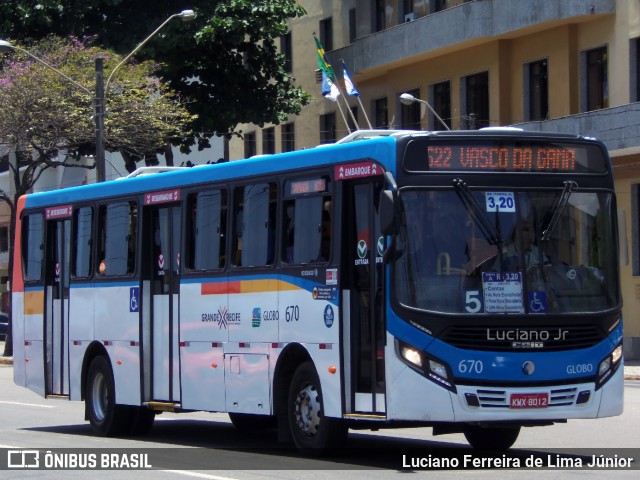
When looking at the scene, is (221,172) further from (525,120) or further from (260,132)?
(260,132)

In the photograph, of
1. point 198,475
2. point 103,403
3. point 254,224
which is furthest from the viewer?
point 103,403

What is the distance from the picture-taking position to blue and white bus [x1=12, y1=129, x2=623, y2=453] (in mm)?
12602

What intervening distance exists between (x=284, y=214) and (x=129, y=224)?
3718mm

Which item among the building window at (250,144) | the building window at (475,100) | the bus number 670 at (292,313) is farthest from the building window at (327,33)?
the bus number 670 at (292,313)

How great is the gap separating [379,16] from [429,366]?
3154 centimetres

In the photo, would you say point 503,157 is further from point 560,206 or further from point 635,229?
point 635,229

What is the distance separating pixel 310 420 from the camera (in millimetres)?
13961

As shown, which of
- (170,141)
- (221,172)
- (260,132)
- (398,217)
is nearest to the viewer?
(398,217)

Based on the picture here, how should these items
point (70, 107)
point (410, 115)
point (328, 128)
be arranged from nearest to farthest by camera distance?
1. point (70, 107)
2. point (410, 115)
3. point (328, 128)

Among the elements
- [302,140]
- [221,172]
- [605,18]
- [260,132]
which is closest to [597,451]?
[221,172]

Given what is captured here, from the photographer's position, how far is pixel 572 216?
1324cm

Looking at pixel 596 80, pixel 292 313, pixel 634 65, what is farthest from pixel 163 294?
pixel 596 80

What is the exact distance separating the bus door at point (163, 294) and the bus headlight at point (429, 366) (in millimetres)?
4652

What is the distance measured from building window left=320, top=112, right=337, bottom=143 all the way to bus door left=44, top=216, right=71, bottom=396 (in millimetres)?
27204
